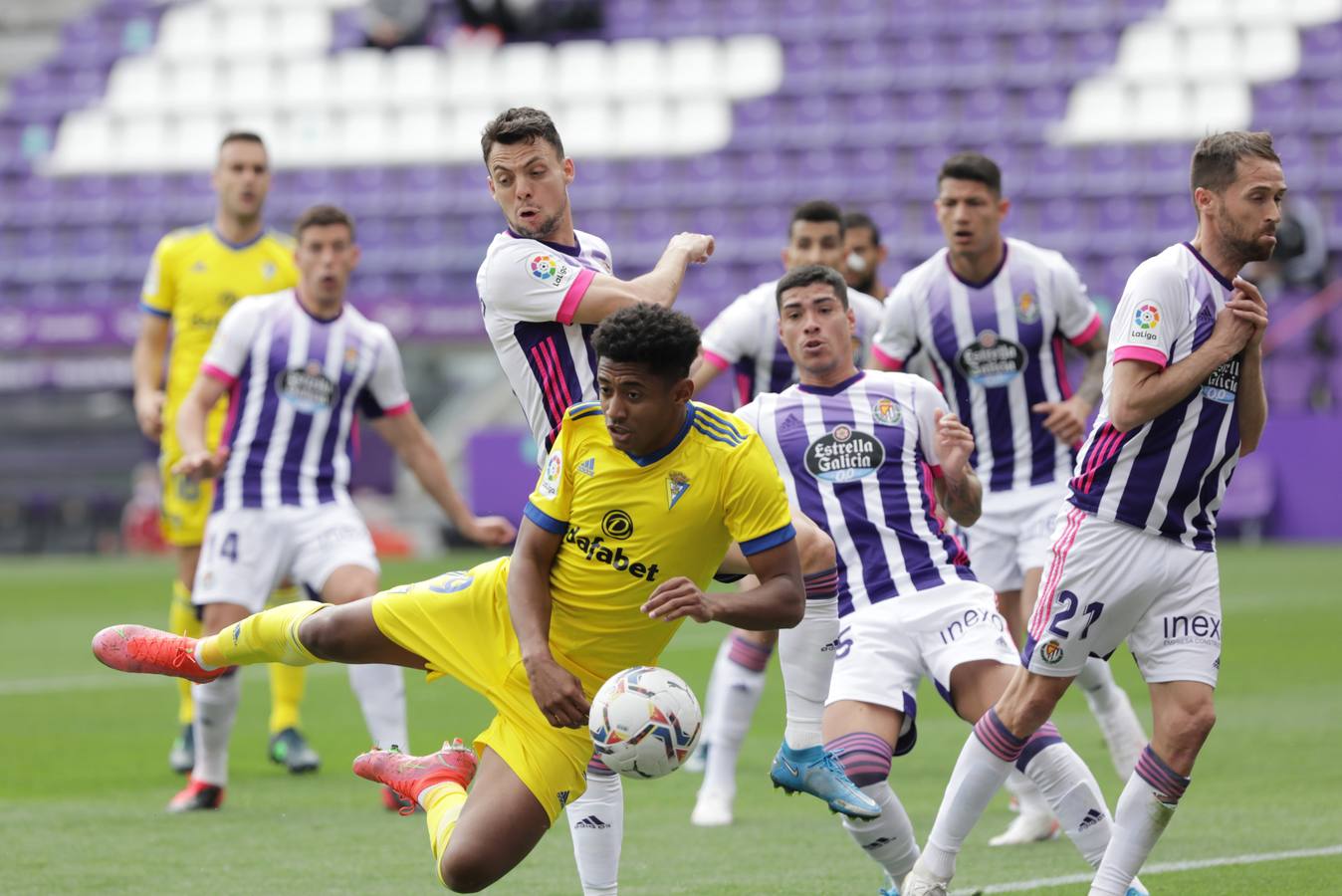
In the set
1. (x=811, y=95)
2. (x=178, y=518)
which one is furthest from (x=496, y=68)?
(x=178, y=518)

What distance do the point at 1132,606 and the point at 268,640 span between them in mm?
2436

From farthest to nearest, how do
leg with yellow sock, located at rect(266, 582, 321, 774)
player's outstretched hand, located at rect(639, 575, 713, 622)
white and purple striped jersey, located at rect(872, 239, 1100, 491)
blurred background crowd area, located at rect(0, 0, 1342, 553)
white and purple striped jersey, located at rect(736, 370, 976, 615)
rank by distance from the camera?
blurred background crowd area, located at rect(0, 0, 1342, 553) < leg with yellow sock, located at rect(266, 582, 321, 774) < white and purple striped jersey, located at rect(872, 239, 1100, 491) < white and purple striped jersey, located at rect(736, 370, 976, 615) < player's outstretched hand, located at rect(639, 575, 713, 622)

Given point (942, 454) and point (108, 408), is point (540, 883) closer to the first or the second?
point (942, 454)

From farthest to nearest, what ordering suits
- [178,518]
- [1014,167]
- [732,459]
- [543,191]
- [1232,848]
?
[1014,167], [178,518], [1232,848], [543,191], [732,459]

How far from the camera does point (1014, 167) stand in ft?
79.7

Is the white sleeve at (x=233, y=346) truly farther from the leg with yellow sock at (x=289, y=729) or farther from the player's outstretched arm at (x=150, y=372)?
the leg with yellow sock at (x=289, y=729)

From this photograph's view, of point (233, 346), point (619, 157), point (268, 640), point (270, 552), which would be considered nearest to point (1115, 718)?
point (268, 640)

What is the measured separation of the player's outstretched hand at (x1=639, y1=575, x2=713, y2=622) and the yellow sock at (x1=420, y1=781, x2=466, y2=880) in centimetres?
93

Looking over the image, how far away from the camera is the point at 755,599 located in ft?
14.6

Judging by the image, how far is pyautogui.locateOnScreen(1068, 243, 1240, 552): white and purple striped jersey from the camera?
489cm

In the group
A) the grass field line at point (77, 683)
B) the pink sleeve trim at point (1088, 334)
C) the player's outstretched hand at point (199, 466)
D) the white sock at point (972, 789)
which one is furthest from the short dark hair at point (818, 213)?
the grass field line at point (77, 683)

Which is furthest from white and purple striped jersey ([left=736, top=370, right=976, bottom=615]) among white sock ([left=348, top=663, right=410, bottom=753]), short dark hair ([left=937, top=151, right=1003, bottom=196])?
white sock ([left=348, top=663, right=410, bottom=753])

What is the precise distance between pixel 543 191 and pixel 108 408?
21168 millimetres

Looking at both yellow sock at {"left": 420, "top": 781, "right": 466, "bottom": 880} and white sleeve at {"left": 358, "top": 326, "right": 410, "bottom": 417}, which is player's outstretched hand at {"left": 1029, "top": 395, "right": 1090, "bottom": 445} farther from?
white sleeve at {"left": 358, "top": 326, "right": 410, "bottom": 417}
